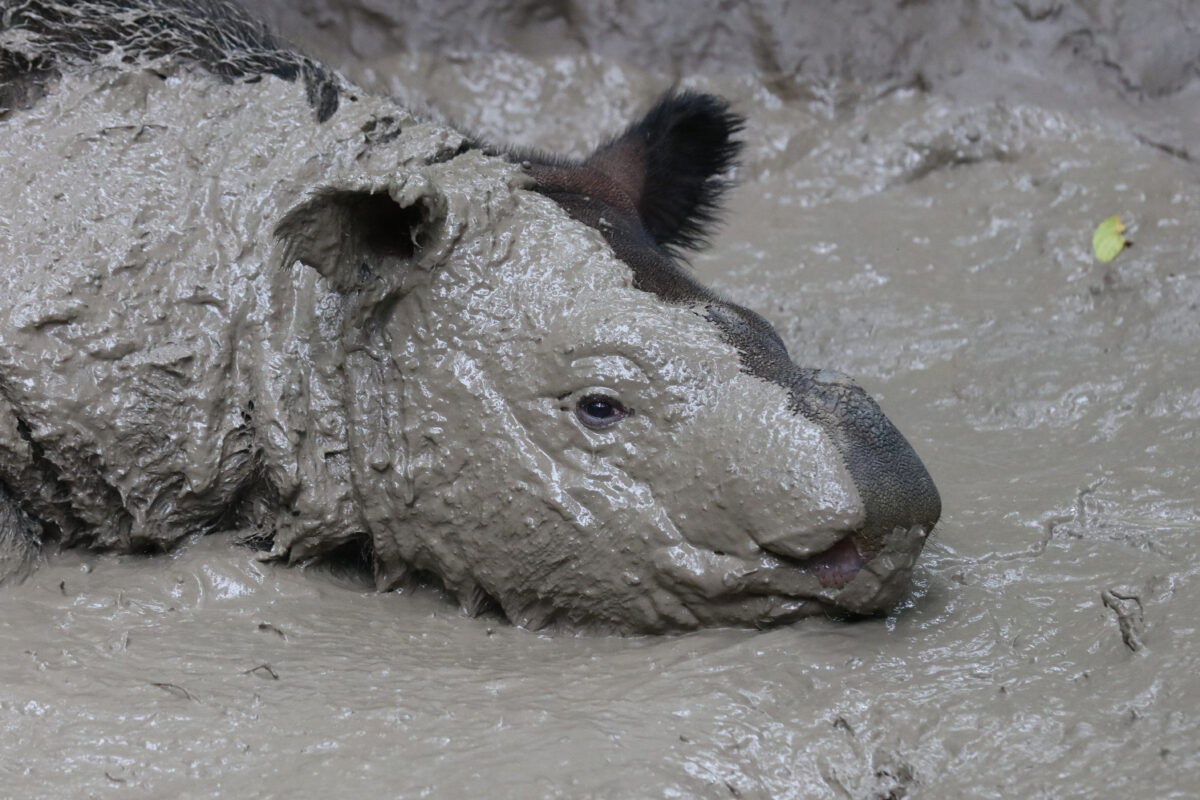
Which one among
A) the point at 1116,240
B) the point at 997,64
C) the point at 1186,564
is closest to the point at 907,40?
the point at 997,64

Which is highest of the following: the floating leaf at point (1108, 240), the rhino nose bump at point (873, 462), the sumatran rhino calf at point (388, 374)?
the floating leaf at point (1108, 240)

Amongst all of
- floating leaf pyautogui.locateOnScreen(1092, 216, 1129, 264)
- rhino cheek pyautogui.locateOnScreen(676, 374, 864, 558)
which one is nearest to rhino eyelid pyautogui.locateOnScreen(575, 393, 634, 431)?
rhino cheek pyautogui.locateOnScreen(676, 374, 864, 558)

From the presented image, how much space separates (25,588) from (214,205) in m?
1.14

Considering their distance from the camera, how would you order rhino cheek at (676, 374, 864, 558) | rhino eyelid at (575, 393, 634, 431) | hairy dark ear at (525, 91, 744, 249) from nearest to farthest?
rhino cheek at (676, 374, 864, 558) → rhino eyelid at (575, 393, 634, 431) → hairy dark ear at (525, 91, 744, 249)

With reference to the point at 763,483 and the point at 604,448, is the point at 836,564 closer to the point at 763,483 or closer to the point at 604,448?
the point at 763,483

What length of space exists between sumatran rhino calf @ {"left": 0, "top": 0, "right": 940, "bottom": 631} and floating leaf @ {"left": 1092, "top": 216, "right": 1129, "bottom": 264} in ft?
9.30

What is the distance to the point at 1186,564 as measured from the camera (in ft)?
10.2

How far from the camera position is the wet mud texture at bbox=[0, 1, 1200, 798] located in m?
2.42

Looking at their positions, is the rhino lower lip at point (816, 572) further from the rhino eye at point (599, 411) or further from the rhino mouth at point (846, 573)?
the rhino eye at point (599, 411)

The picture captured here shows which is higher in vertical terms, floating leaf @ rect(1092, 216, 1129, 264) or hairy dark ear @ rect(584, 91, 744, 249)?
floating leaf @ rect(1092, 216, 1129, 264)

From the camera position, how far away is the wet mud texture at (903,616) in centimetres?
242

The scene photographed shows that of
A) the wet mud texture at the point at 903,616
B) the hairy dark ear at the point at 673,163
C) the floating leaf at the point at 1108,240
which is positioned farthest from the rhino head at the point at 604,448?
the floating leaf at the point at 1108,240

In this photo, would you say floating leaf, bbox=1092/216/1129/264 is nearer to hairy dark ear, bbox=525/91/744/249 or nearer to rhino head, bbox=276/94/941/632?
hairy dark ear, bbox=525/91/744/249

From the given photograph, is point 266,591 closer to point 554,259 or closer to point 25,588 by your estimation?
point 25,588
